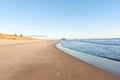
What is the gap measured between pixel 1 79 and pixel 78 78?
3.84m

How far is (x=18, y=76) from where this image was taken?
25.7 feet

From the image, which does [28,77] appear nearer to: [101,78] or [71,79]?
[71,79]

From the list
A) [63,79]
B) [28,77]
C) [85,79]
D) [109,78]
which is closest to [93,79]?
[85,79]

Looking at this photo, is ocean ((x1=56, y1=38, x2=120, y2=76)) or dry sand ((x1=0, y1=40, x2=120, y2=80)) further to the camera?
ocean ((x1=56, y1=38, x2=120, y2=76))

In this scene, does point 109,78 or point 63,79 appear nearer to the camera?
point 63,79

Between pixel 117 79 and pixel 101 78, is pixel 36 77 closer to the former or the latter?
pixel 101 78

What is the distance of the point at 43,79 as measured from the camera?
7.44 metres

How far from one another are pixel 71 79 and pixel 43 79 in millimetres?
1404

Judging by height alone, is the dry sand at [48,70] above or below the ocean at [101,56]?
above

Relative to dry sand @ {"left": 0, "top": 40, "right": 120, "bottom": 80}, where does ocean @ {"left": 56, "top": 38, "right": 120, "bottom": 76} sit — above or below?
below

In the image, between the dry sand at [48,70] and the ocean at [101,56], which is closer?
the dry sand at [48,70]

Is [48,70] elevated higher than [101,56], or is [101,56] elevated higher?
[48,70]

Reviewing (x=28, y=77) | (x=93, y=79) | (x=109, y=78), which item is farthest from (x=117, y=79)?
(x=28, y=77)

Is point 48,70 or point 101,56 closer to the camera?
point 48,70
